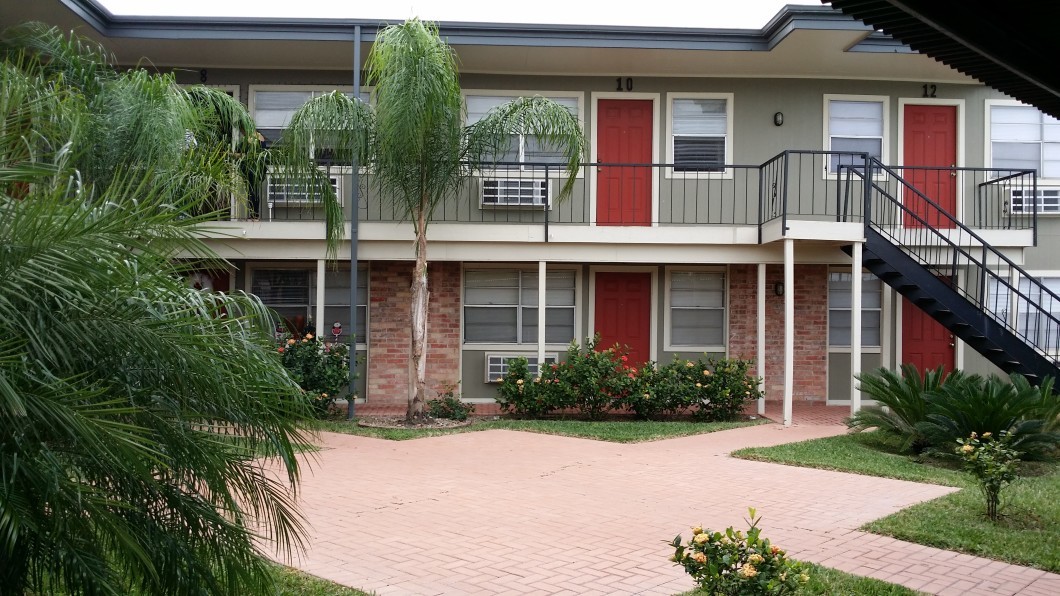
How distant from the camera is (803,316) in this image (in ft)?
47.8

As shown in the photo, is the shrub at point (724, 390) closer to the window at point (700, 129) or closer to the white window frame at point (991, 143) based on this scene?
the window at point (700, 129)

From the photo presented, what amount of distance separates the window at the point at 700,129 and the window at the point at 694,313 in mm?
1825

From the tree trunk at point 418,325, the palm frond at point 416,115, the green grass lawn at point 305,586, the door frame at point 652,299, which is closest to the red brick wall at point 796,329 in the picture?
the door frame at point 652,299

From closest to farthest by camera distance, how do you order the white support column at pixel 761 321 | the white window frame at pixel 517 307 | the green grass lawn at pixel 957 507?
the green grass lawn at pixel 957 507 < the white support column at pixel 761 321 < the white window frame at pixel 517 307

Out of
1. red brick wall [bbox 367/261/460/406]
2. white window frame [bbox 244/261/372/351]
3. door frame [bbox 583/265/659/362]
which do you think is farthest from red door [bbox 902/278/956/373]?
white window frame [bbox 244/261/372/351]

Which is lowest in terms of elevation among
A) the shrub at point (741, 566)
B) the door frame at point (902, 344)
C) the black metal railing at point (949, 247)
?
the shrub at point (741, 566)

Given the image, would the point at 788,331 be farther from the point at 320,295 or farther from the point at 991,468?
the point at 320,295

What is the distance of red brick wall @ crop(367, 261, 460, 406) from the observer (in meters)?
14.2

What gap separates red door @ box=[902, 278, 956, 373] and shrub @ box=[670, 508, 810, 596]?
1177 centimetres

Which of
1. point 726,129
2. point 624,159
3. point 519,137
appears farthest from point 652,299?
point 519,137

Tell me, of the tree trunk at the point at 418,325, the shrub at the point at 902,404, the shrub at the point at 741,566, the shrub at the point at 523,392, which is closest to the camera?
the shrub at the point at 741,566

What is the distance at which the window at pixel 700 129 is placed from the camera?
14312 mm

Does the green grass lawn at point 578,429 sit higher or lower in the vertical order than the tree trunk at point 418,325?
lower

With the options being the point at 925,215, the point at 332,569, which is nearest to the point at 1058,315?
the point at 925,215
